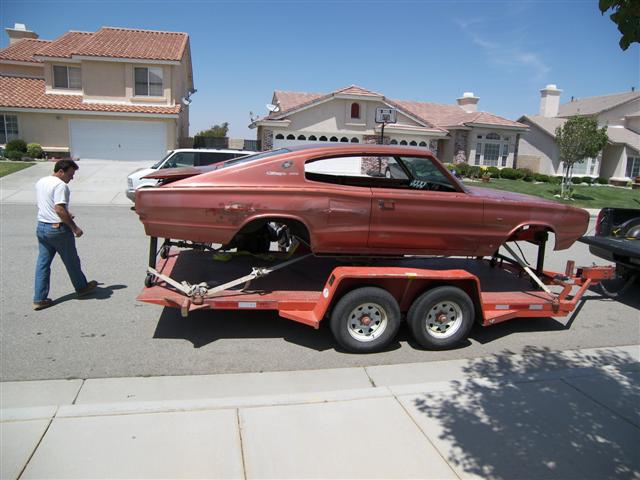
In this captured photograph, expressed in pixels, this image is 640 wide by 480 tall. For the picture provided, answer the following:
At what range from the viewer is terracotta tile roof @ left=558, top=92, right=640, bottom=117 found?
41.3 metres

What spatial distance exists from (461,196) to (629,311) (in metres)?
3.64

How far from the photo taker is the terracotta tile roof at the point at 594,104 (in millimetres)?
41344

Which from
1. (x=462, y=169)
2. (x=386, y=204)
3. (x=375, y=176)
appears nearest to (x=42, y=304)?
(x=386, y=204)

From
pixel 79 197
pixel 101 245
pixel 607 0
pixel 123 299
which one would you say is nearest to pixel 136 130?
pixel 79 197

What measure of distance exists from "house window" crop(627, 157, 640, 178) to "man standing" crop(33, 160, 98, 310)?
1658 inches

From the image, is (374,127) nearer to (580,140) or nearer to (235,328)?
(580,140)

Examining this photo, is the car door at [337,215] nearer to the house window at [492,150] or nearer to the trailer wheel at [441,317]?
the trailer wheel at [441,317]

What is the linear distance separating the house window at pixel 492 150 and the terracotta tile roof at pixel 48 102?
20.0 metres

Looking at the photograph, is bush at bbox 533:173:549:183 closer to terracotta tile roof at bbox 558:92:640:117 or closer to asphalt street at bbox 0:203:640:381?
terracotta tile roof at bbox 558:92:640:117

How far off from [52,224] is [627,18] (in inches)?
229

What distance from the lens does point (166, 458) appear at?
3246mm

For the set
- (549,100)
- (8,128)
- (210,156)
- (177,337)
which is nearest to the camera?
(177,337)

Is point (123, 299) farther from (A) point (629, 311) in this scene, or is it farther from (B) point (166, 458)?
(A) point (629, 311)

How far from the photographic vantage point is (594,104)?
4472cm
